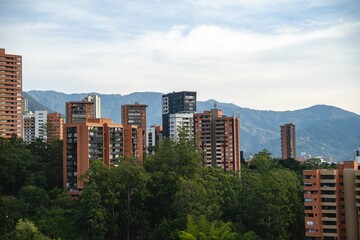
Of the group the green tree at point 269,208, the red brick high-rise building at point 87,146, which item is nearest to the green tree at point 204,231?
the green tree at point 269,208

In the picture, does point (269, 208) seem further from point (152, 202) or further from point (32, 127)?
point (32, 127)

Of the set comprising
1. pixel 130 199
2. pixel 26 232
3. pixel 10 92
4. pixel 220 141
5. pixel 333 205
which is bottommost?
pixel 26 232

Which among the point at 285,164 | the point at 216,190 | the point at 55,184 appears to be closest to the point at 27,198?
the point at 55,184

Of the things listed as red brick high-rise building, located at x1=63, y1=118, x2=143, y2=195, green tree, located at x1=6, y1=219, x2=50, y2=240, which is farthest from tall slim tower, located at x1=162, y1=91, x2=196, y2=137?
green tree, located at x1=6, y1=219, x2=50, y2=240

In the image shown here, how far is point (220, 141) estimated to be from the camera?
55.8 m

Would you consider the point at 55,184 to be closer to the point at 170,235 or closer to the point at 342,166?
the point at 170,235

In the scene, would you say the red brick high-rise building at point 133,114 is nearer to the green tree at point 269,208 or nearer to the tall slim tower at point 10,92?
the tall slim tower at point 10,92

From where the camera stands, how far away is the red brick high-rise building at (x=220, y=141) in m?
55.6

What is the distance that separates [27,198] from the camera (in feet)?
104

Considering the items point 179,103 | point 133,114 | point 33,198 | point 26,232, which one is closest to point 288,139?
point 179,103

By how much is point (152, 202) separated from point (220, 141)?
24.0 m

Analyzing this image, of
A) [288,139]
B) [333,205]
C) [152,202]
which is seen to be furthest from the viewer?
[288,139]

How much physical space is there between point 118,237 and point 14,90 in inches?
1170

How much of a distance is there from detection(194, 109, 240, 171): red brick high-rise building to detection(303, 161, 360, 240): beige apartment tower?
2459 cm
